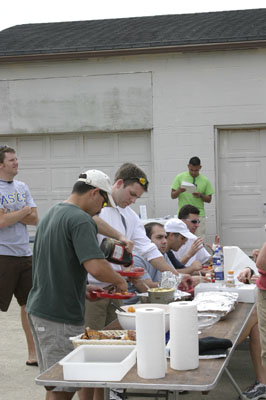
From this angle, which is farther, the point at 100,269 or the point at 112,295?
the point at 112,295

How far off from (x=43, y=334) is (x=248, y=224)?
8.39 meters

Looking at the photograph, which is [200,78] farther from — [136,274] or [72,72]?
[136,274]

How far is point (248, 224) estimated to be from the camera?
461 inches

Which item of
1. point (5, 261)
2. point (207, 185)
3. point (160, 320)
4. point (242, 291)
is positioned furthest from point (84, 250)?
point (207, 185)

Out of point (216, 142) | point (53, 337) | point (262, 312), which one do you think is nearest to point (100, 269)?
point (53, 337)

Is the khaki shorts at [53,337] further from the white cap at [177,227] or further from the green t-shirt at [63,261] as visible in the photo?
the white cap at [177,227]

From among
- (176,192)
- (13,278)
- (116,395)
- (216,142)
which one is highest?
(216,142)

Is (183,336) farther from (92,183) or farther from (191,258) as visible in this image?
(191,258)

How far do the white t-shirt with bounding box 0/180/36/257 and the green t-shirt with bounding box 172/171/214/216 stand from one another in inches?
207

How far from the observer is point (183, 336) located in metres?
2.94

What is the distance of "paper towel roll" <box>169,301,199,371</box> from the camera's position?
2.94 m

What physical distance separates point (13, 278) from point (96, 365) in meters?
3.23

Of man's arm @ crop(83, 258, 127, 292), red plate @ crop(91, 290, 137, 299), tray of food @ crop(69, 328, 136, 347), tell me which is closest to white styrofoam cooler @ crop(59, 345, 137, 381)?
tray of food @ crop(69, 328, 136, 347)

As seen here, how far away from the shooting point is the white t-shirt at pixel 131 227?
483 cm
